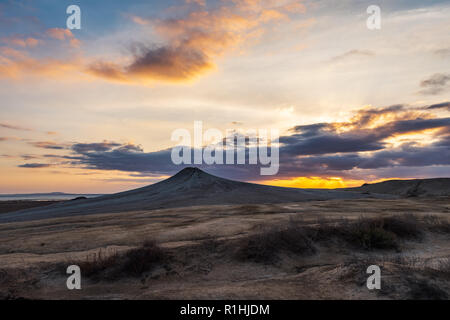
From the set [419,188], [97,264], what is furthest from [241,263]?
[419,188]

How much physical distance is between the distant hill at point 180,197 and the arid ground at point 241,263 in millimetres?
25044

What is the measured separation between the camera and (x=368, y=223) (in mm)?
16094

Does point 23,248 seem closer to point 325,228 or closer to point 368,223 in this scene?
point 325,228

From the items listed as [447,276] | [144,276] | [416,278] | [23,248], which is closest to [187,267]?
[144,276]

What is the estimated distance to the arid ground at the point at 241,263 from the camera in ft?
26.9

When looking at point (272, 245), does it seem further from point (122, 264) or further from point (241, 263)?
point (122, 264)

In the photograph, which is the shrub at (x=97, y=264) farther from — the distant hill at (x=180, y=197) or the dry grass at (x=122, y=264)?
the distant hill at (x=180, y=197)

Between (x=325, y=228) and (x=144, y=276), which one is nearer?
(x=144, y=276)

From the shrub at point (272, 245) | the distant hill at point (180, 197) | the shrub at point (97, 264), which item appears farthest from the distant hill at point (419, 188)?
the shrub at point (97, 264)

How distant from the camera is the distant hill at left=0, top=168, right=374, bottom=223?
1628 inches

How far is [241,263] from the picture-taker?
11500mm

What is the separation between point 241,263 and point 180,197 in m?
38.2
